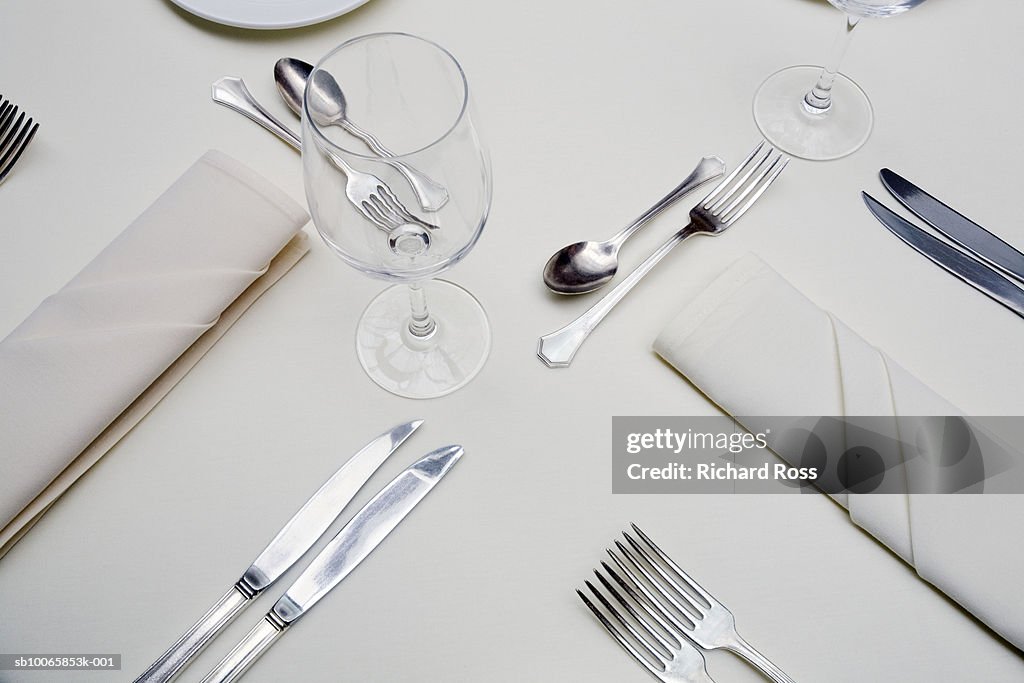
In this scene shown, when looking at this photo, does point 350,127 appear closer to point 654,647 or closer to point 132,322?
point 132,322

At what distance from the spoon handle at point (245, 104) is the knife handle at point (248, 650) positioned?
432 millimetres

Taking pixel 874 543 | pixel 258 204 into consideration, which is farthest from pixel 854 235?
pixel 258 204

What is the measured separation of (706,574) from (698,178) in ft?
1.17

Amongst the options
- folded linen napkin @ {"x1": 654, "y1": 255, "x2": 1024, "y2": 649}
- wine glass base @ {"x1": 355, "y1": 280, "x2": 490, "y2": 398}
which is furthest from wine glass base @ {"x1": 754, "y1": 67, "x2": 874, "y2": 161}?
wine glass base @ {"x1": 355, "y1": 280, "x2": 490, "y2": 398}

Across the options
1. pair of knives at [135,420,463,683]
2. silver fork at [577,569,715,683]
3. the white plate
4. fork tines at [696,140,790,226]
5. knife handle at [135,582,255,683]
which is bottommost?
knife handle at [135,582,255,683]

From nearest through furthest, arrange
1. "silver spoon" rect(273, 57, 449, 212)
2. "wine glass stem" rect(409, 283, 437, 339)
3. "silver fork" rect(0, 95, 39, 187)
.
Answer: "silver spoon" rect(273, 57, 449, 212) → "wine glass stem" rect(409, 283, 437, 339) → "silver fork" rect(0, 95, 39, 187)

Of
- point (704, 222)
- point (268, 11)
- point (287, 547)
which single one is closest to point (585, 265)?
point (704, 222)

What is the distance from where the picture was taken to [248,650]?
1.76ft

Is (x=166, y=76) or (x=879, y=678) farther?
(x=166, y=76)

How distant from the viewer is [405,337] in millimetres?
Result: 676

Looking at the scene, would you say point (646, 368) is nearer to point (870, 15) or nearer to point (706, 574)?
point (706, 574)

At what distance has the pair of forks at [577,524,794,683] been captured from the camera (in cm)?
53

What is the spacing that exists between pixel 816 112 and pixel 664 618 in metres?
0.51

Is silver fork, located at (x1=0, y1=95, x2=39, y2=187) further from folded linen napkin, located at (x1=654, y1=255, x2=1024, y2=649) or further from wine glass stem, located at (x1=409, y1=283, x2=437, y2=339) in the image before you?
folded linen napkin, located at (x1=654, y1=255, x2=1024, y2=649)
